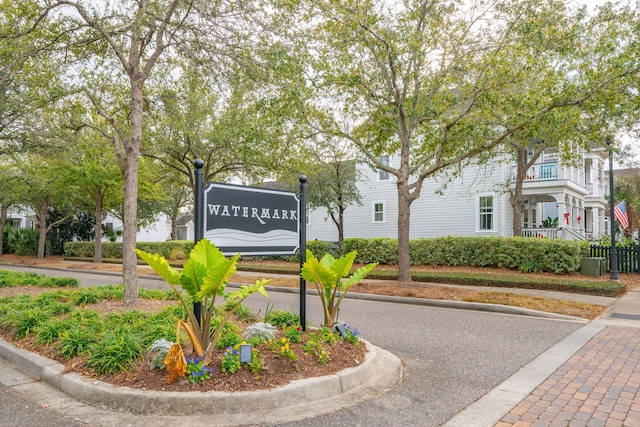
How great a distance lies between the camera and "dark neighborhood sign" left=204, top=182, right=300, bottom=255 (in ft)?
16.0

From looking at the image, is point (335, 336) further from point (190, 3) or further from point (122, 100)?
point (122, 100)

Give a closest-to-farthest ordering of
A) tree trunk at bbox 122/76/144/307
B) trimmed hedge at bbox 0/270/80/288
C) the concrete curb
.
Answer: the concrete curb, tree trunk at bbox 122/76/144/307, trimmed hedge at bbox 0/270/80/288

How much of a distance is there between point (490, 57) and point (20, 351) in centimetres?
1181

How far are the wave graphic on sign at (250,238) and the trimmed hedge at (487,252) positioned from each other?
514 inches

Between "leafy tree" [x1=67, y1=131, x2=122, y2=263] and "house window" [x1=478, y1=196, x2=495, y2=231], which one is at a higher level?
"leafy tree" [x1=67, y1=131, x2=122, y2=263]

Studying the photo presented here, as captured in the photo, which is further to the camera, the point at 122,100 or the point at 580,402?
the point at 122,100

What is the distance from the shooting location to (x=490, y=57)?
38.4 feet

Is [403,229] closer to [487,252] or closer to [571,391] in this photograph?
[487,252]

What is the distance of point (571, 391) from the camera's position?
443 cm

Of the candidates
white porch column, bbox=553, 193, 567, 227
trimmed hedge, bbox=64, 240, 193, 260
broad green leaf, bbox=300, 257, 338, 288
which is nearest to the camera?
broad green leaf, bbox=300, 257, 338, 288

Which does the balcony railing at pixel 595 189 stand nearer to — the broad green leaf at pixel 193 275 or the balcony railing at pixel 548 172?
the balcony railing at pixel 548 172

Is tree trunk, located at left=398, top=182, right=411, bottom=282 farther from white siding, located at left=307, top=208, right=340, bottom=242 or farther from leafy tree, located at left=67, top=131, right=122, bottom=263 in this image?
white siding, located at left=307, top=208, right=340, bottom=242

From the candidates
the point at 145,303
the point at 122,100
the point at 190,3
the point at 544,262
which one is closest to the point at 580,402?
the point at 145,303

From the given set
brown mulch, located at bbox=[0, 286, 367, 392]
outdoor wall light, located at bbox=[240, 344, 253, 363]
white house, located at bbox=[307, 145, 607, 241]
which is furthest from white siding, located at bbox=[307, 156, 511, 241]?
outdoor wall light, located at bbox=[240, 344, 253, 363]
